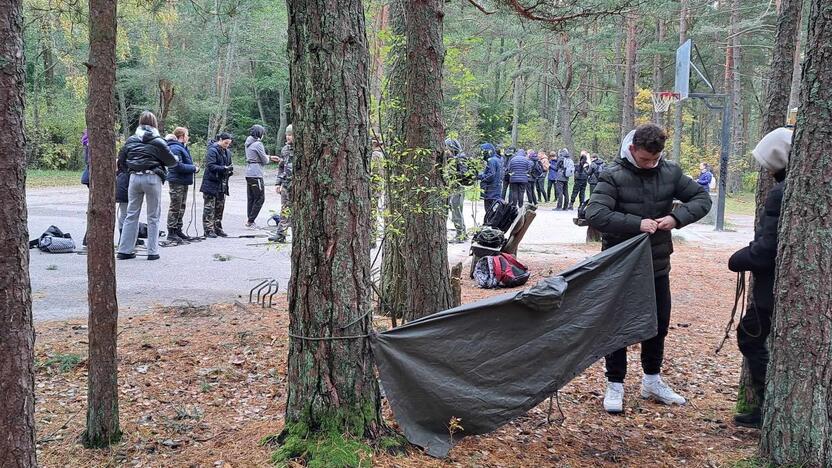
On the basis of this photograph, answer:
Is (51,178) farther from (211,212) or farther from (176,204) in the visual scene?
(176,204)

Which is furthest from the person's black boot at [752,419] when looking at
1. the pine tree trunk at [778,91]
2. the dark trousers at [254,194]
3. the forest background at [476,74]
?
the forest background at [476,74]

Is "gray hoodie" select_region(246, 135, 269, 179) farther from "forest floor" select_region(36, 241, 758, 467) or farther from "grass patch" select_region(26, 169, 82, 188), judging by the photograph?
"grass patch" select_region(26, 169, 82, 188)

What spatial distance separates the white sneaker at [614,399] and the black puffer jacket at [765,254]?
3.55 ft

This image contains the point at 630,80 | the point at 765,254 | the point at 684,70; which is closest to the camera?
the point at 765,254

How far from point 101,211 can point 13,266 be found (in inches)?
55.3

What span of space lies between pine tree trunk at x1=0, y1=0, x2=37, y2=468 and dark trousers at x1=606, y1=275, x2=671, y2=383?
3.35m

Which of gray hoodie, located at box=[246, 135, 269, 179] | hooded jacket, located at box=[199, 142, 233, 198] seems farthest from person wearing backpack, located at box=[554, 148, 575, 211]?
hooded jacket, located at box=[199, 142, 233, 198]

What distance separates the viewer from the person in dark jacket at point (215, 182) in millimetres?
11586

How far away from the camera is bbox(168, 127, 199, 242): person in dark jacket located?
35.6 ft

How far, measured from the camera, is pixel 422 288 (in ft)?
19.2

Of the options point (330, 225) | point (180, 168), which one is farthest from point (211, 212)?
point (330, 225)

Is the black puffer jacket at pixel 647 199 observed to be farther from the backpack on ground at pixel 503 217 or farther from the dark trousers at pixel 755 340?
the backpack on ground at pixel 503 217

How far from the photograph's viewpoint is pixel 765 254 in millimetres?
3652

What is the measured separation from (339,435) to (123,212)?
24.9 feet
